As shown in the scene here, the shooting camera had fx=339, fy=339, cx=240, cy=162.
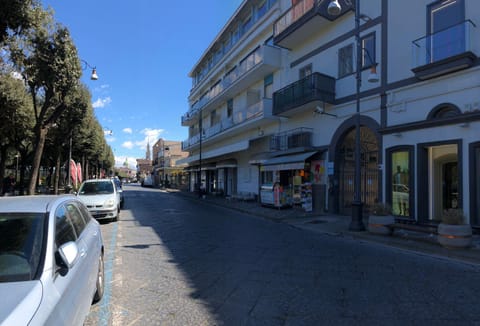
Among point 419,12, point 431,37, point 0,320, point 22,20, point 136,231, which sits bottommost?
point 136,231

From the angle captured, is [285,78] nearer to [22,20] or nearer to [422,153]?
[422,153]

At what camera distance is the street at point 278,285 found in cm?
423

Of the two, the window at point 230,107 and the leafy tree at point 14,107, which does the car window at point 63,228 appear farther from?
the window at point 230,107

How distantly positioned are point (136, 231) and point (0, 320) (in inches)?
364

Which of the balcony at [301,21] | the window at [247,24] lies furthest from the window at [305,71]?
the window at [247,24]

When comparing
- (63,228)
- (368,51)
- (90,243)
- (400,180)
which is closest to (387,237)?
(400,180)

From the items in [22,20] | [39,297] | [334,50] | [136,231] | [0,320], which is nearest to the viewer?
[0,320]

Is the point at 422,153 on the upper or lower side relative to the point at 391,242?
upper

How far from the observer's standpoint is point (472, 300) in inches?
190

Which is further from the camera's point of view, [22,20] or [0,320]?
[22,20]

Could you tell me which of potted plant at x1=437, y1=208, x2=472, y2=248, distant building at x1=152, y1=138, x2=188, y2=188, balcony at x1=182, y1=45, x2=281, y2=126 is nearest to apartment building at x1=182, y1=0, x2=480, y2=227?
balcony at x1=182, y1=45, x2=281, y2=126

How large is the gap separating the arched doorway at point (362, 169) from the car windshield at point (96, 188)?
1034 centimetres

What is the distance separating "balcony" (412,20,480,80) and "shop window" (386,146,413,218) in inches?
109

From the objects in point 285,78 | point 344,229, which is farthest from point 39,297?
point 285,78
